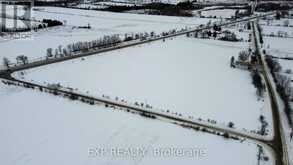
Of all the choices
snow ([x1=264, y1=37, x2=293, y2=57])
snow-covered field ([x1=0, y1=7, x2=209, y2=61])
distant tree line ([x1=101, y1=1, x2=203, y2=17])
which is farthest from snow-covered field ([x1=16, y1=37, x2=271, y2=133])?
distant tree line ([x1=101, y1=1, x2=203, y2=17])

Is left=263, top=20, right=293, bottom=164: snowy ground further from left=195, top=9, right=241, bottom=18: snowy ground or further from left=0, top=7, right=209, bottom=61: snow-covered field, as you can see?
left=0, top=7, right=209, bottom=61: snow-covered field

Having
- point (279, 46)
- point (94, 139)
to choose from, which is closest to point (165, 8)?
point (279, 46)

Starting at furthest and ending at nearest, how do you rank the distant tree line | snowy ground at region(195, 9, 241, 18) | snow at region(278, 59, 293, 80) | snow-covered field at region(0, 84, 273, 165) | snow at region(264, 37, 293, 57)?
the distant tree line < snowy ground at region(195, 9, 241, 18) < snow at region(264, 37, 293, 57) < snow at region(278, 59, 293, 80) < snow-covered field at region(0, 84, 273, 165)

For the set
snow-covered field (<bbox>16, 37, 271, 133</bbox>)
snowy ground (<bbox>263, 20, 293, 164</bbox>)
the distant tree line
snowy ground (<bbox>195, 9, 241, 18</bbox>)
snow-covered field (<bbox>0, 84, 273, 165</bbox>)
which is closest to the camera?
snow-covered field (<bbox>0, 84, 273, 165</bbox>)

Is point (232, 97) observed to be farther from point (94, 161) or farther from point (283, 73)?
point (94, 161)

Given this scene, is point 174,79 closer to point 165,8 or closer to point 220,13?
point 220,13

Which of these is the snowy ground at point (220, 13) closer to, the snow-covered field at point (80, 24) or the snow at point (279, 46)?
the snow-covered field at point (80, 24)

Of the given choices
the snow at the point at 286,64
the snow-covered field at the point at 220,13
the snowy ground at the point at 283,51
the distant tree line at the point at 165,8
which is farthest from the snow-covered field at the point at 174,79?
the distant tree line at the point at 165,8
